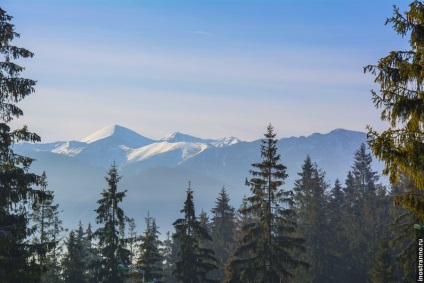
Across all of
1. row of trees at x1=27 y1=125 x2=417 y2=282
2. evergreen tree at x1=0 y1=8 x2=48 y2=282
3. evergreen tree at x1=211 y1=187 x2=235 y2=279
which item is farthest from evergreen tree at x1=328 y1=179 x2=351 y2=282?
evergreen tree at x1=0 y1=8 x2=48 y2=282

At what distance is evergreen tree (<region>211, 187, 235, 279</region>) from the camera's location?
230ft

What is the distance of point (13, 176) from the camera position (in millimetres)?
18984

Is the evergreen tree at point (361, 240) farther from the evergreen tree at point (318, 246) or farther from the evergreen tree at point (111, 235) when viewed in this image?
the evergreen tree at point (111, 235)

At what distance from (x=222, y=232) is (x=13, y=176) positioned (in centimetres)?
5608

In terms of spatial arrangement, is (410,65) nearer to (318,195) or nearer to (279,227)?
(279,227)

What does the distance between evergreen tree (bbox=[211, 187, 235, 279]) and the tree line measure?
0.65 feet

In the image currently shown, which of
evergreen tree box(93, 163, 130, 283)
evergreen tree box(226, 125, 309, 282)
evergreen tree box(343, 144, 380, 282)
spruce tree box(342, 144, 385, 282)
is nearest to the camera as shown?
evergreen tree box(226, 125, 309, 282)

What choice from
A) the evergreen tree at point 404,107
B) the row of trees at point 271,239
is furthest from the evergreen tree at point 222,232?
the evergreen tree at point 404,107

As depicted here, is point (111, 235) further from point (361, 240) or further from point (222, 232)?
point (361, 240)

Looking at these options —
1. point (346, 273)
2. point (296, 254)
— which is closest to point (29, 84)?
point (296, 254)

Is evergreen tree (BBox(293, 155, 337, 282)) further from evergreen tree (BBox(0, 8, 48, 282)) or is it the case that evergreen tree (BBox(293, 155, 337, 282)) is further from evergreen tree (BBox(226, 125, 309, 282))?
evergreen tree (BBox(0, 8, 48, 282))

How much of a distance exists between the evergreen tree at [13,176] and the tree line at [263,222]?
0.04 m

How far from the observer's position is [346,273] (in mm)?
65375

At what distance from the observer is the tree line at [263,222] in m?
13.0
